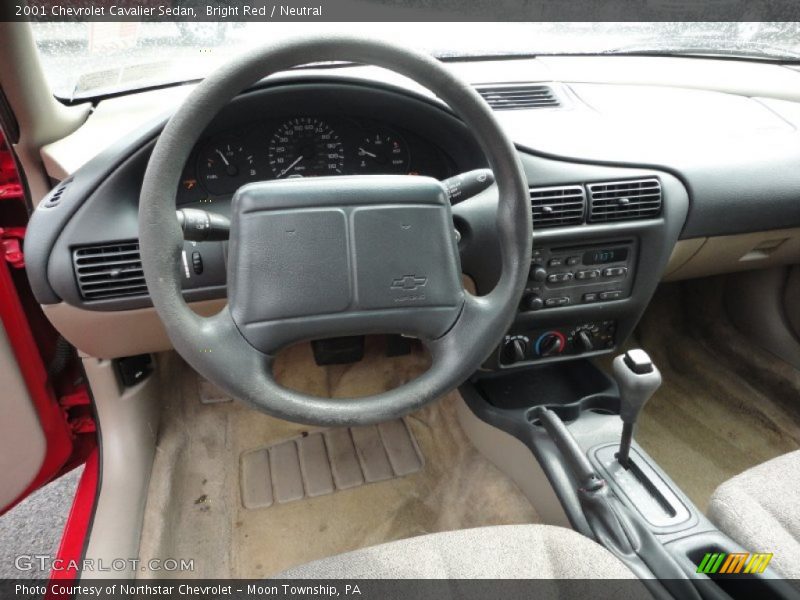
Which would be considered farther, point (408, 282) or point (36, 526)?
point (36, 526)

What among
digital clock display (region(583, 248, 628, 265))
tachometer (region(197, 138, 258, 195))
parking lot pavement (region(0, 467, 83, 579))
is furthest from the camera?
parking lot pavement (region(0, 467, 83, 579))

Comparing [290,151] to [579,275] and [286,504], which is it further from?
[286,504]

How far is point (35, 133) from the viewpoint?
1206mm

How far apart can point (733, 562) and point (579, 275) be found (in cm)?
65

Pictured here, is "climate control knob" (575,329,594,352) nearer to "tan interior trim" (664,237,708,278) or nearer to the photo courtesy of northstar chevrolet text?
the photo courtesy of northstar chevrolet text

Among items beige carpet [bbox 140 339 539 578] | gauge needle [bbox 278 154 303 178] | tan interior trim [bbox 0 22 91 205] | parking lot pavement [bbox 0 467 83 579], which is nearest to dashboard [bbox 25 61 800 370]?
gauge needle [bbox 278 154 303 178]

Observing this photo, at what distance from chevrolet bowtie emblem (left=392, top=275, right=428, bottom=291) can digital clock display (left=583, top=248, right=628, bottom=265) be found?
0.60 meters

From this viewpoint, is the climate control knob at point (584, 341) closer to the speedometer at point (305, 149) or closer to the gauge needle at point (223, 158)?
the speedometer at point (305, 149)

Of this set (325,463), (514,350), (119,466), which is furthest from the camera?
(325,463)

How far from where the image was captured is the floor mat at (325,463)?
177cm

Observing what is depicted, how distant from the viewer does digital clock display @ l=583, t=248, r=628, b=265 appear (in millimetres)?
1381

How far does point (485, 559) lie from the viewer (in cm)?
105

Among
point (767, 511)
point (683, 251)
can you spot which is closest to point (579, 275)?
point (683, 251)

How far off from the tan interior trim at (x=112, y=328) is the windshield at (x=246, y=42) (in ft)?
1.67
